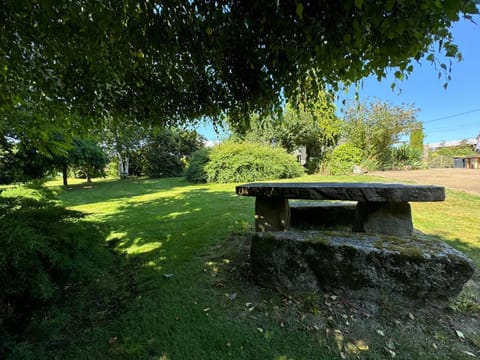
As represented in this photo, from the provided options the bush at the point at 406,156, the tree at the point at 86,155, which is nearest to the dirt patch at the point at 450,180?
the bush at the point at 406,156

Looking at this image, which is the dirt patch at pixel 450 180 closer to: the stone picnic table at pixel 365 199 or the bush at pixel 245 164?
the bush at pixel 245 164

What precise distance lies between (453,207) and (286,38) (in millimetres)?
5961

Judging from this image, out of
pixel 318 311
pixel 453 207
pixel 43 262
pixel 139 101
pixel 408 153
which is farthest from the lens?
pixel 408 153

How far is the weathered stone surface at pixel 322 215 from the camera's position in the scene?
3543 millimetres

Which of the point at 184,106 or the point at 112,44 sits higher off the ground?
the point at 112,44

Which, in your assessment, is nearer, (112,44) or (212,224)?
(112,44)

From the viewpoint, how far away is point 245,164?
11680 millimetres

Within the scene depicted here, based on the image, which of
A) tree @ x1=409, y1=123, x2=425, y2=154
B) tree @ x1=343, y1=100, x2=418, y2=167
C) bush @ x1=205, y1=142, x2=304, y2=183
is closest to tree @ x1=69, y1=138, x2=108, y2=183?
bush @ x1=205, y1=142, x2=304, y2=183

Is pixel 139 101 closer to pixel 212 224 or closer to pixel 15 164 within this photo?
pixel 212 224

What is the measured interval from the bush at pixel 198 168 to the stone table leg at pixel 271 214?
9.27 m

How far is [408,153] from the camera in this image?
1644cm

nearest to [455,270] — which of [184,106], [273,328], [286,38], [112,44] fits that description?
[273,328]

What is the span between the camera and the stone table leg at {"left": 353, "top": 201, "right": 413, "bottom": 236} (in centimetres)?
255

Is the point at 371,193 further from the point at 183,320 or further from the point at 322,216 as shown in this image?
the point at 183,320
